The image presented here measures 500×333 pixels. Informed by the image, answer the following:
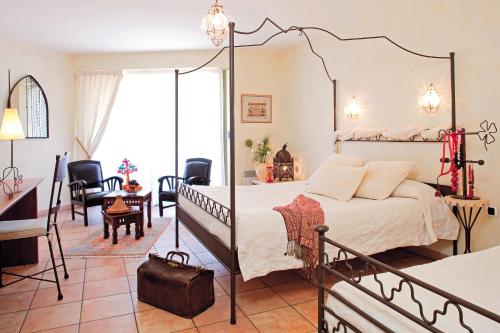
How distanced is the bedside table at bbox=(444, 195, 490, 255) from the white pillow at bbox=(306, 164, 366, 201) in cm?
77

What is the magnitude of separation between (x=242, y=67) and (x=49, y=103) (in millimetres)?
3136

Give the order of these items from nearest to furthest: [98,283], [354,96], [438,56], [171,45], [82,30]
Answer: [98,283] → [438,56] → [354,96] → [82,30] → [171,45]

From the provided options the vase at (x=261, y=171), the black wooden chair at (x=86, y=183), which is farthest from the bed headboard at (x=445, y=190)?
the black wooden chair at (x=86, y=183)

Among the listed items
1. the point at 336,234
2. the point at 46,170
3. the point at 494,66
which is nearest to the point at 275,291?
the point at 336,234

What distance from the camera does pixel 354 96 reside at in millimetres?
4473

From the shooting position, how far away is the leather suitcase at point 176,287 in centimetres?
250

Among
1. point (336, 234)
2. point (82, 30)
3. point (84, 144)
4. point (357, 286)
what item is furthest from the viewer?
point (84, 144)

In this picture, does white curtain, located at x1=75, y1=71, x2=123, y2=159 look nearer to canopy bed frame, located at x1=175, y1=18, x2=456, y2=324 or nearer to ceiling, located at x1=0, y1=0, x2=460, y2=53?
ceiling, located at x1=0, y1=0, x2=460, y2=53

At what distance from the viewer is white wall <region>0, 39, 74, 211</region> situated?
5180 millimetres

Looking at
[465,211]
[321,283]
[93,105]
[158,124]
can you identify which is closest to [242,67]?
[158,124]

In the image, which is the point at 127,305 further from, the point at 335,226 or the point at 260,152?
the point at 260,152

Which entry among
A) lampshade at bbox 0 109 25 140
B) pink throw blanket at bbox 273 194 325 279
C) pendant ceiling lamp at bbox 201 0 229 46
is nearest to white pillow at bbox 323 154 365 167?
pink throw blanket at bbox 273 194 325 279

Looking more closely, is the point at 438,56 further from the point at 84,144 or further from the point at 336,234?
the point at 84,144

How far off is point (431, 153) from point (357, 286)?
251cm
